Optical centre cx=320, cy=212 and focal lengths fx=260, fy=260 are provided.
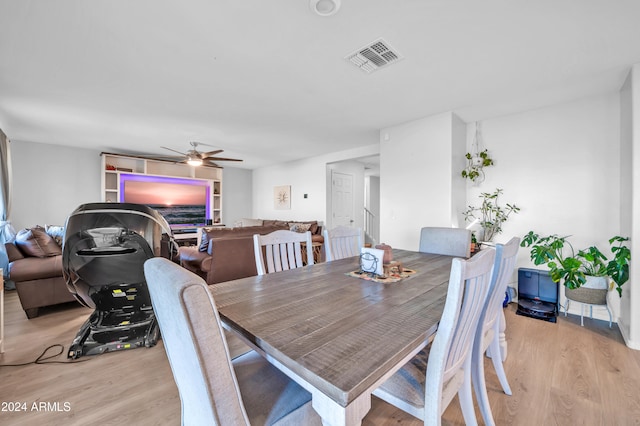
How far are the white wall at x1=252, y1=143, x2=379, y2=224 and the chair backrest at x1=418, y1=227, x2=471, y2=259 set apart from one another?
2.74 m

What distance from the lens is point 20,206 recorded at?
4754 millimetres

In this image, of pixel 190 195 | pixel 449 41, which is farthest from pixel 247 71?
pixel 190 195

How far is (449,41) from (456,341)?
2.05 m

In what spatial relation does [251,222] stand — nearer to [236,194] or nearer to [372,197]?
[236,194]

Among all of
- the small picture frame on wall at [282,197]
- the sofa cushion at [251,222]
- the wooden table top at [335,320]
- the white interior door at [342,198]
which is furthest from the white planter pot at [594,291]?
the sofa cushion at [251,222]

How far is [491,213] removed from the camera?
11.4 feet

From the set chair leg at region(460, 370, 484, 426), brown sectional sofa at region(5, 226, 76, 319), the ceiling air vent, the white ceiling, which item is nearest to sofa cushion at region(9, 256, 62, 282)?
brown sectional sofa at region(5, 226, 76, 319)

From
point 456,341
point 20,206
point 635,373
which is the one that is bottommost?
point 635,373

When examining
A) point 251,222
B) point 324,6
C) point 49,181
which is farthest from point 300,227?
point 49,181

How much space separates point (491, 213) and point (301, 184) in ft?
13.3

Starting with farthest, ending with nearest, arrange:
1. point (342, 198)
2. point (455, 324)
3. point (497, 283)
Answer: point (342, 198), point (497, 283), point (455, 324)

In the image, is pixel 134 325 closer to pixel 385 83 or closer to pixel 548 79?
pixel 385 83

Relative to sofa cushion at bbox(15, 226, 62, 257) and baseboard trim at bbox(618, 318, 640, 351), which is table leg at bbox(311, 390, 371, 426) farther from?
sofa cushion at bbox(15, 226, 62, 257)

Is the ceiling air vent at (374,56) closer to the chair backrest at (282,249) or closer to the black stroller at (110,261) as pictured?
the chair backrest at (282,249)
